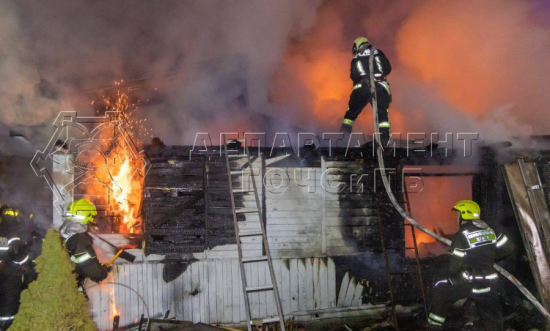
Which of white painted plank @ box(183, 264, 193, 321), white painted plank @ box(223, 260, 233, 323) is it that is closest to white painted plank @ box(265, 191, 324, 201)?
white painted plank @ box(223, 260, 233, 323)

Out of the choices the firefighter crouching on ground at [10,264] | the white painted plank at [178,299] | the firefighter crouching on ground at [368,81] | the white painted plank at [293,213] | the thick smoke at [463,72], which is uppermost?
the thick smoke at [463,72]

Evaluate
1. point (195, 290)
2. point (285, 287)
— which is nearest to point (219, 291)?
point (195, 290)

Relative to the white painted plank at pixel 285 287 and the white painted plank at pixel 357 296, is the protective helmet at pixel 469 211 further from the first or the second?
the white painted plank at pixel 285 287

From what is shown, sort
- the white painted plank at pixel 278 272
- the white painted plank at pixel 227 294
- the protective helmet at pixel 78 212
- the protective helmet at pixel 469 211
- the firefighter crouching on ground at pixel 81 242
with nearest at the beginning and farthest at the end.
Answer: the firefighter crouching on ground at pixel 81 242, the protective helmet at pixel 78 212, the protective helmet at pixel 469 211, the white painted plank at pixel 227 294, the white painted plank at pixel 278 272

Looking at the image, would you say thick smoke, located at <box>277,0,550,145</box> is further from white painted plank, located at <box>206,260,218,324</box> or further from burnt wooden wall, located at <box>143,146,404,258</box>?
white painted plank, located at <box>206,260,218,324</box>

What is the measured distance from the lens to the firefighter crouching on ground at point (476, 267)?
5.93 m

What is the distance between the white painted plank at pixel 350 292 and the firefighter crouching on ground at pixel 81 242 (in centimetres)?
484

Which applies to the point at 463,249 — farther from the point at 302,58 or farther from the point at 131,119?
the point at 302,58

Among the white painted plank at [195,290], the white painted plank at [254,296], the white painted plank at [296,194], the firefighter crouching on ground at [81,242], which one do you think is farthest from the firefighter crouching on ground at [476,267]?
the firefighter crouching on ground at [81,242]

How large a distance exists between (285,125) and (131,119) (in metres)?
4.27

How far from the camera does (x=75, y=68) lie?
9461mm

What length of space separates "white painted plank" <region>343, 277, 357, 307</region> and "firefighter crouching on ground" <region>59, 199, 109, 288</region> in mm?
4844

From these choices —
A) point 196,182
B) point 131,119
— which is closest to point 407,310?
point 196,182

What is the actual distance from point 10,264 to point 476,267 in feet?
25.4
